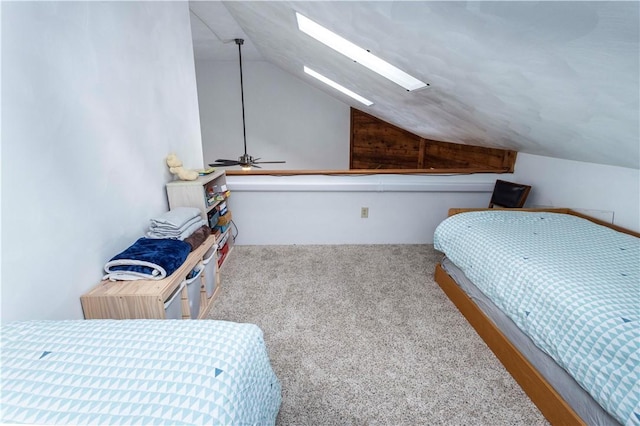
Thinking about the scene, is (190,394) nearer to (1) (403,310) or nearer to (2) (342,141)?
(1) (403,310)

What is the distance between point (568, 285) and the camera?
1.36 meters

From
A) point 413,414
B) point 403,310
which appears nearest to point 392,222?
point 403,310

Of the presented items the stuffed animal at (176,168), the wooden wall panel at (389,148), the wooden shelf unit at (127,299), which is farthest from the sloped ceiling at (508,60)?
the wooden wall panel at (389,148)

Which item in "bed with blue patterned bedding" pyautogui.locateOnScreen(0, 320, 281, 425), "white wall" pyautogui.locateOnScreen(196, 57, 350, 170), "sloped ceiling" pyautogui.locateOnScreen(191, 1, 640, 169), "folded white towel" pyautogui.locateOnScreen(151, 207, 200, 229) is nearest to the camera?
"bed with blue patterned bedding" pyautogui.locateOnScreen(0, 320, 281, 425)

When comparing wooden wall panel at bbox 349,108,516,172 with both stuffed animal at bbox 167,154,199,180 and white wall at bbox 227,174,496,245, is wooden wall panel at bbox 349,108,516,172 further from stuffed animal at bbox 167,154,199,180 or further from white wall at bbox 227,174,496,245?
stuffed animal at bbox 167,154,199,180

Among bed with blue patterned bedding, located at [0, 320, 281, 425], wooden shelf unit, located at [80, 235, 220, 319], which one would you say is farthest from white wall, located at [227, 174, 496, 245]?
bed with blue patterned bedding, located at [0, 320, 281, 425]

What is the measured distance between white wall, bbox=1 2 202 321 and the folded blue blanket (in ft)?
0.26

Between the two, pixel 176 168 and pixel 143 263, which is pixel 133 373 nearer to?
pixel 143 263

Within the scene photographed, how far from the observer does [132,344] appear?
0.99m

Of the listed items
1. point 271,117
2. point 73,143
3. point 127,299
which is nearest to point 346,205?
point 127,299

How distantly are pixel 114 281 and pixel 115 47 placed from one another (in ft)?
4.24

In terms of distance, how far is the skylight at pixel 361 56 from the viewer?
2.16 meters

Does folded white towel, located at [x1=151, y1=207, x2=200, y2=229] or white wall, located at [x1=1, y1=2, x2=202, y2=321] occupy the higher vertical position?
white wall, located at [x1=1, y1=2, x2=202, y2=321]

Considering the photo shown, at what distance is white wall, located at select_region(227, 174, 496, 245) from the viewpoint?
3.16 meters
